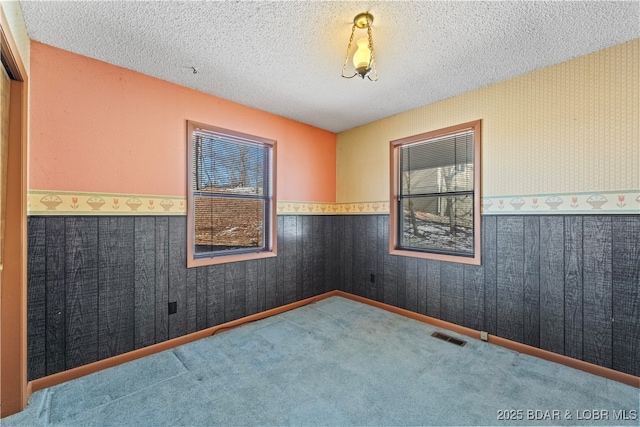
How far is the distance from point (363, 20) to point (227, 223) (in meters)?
2.25

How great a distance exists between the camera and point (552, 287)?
2299mm

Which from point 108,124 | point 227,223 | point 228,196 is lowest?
point 227,223

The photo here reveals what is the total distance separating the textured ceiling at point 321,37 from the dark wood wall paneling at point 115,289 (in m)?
1.30

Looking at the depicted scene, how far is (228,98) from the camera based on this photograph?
Answer: 9.55 ft

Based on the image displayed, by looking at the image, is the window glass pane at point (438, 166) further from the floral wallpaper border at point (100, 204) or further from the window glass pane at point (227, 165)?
the floral wallpaper border at point (100, 204)

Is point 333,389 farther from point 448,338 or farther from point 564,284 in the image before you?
point 564,284

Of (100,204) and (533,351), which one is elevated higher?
(100,204)

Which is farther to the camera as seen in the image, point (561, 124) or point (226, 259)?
point (226, 259)

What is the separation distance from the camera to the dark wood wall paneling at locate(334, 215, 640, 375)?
2004 mm

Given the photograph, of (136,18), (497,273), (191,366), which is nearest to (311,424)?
(191,366)

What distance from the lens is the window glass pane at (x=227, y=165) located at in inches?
110

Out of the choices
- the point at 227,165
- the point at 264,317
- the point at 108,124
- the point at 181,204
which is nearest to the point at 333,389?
the point at 264,317

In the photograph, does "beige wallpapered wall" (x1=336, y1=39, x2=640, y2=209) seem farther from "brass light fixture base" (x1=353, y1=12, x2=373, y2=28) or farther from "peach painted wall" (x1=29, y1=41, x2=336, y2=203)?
"peach painted wall" (x1=29, y1=41, x2=336, y2=203)

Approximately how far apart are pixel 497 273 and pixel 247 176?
9.01 feet
